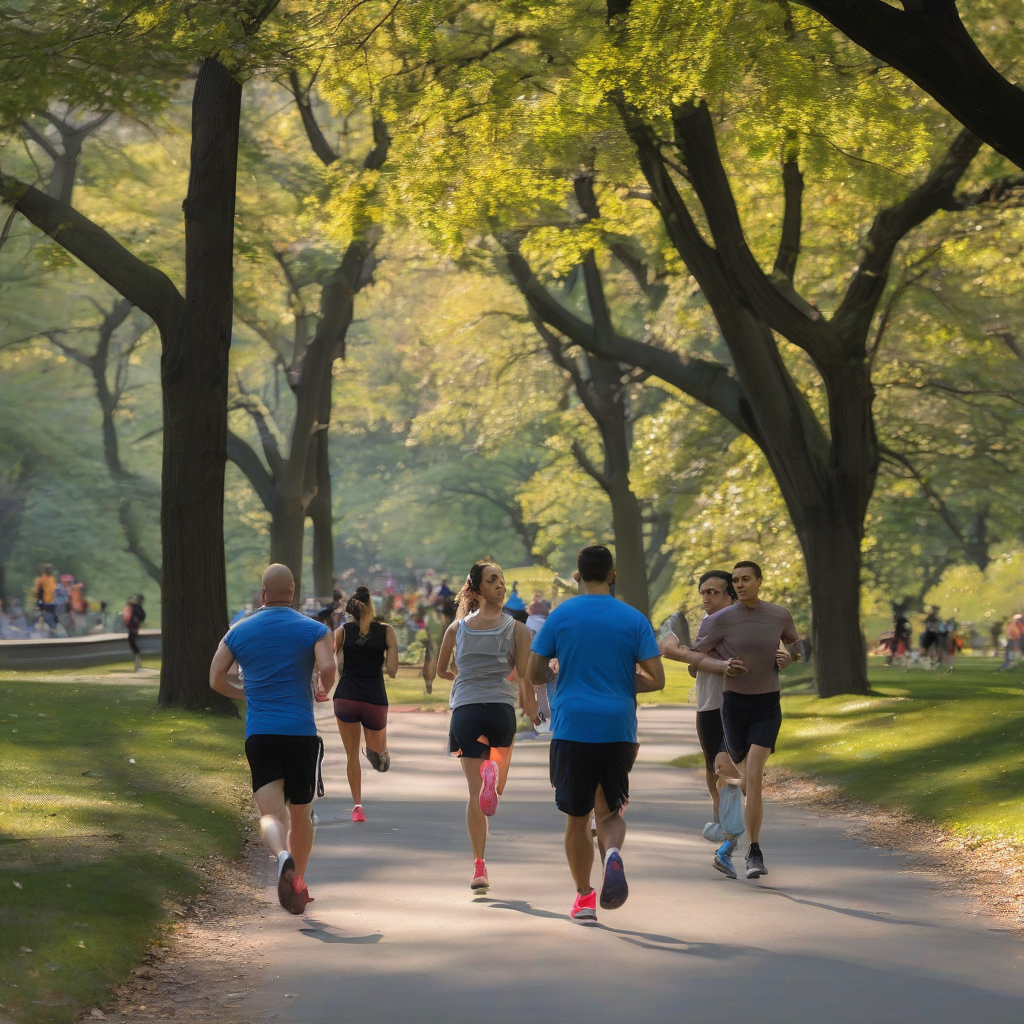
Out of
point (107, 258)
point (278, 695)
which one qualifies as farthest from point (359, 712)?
point (107, 258)

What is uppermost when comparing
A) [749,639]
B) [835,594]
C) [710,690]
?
[835,594]

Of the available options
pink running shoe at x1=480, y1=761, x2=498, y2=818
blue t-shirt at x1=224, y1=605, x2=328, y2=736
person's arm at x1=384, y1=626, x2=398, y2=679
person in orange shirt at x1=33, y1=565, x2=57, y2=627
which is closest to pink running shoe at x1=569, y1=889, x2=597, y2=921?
pink running shoe at x1=480, y1=761, x2=498, y2=818

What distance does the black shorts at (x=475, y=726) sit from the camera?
10.1 m

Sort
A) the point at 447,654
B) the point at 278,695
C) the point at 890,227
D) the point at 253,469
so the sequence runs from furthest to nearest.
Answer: the point at 253,469 → the point at 890,227 → the point at 447,654 → the point at 278,695

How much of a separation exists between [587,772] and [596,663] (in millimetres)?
561

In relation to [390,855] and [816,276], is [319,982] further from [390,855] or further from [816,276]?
[816,276]

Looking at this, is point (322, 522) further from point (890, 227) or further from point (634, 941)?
point (634, 941)

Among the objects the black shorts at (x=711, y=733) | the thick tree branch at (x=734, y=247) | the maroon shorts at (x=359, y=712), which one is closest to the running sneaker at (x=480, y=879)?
the black shorts at (x=711, y=733)

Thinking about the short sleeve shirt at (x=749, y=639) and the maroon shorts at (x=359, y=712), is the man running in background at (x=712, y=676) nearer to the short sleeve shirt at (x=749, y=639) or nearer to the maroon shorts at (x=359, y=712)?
the short sleeve shirt at (x=749, y=639)

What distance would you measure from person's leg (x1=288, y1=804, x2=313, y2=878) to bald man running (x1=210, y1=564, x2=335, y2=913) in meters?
0.10

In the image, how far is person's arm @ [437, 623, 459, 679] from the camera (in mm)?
10336

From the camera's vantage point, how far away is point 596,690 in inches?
340

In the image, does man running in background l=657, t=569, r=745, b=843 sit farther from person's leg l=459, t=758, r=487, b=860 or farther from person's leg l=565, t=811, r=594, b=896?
person's leg l=565, t=811, r=594, b=896

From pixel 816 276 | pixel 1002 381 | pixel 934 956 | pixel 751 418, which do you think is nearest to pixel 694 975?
pixel 934 956
